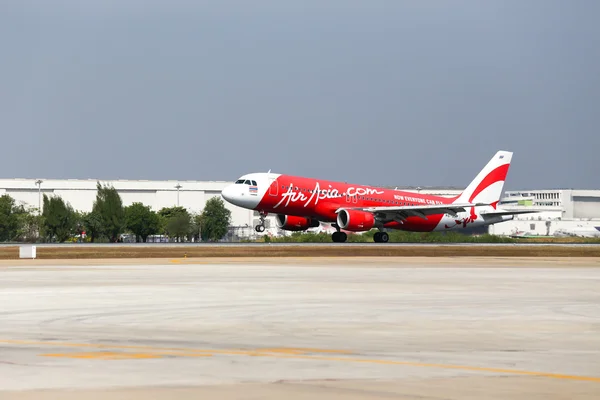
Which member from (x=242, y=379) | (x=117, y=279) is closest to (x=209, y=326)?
(x=242, y=379)

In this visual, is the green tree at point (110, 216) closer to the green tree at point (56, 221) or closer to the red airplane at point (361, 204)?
the green tree at point (56, 221)

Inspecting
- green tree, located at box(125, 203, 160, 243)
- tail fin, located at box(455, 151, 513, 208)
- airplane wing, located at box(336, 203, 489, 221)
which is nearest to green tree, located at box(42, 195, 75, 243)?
green tree, located at box(125, 203, 160, 243)

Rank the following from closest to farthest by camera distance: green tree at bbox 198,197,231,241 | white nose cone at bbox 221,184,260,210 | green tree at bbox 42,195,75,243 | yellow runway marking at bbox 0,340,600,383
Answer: yellow runway marking at bbox 0,340,600,383 < white nose cone at bbox 221,184,260,210 < green tree at bbox 42,195,75,243 < green tree at bbox 198,197,231,241

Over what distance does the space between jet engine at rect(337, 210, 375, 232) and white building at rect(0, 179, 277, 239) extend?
72.4m

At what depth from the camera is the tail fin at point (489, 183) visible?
82.9 meters

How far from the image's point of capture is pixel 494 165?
84.3 meters

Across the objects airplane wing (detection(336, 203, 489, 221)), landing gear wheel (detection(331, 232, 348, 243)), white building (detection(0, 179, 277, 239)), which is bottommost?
landing gear wheel (detection(331, 232, 348, 243))

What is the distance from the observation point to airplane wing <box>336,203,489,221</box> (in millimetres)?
73438

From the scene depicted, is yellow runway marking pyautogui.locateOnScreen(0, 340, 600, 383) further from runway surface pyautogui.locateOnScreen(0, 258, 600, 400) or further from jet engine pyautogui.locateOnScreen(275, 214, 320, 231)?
jet engine pyautogui.locateOnScreen(275, 214, 320, 231)

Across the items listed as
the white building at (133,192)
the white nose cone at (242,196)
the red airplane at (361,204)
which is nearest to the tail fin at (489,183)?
the red airplane at (361,204)

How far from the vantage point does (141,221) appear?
125125mm

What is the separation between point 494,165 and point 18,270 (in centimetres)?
5559

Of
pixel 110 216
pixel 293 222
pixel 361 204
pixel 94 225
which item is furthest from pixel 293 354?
pixel 94 225

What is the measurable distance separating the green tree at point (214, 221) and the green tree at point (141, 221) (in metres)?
7.51
